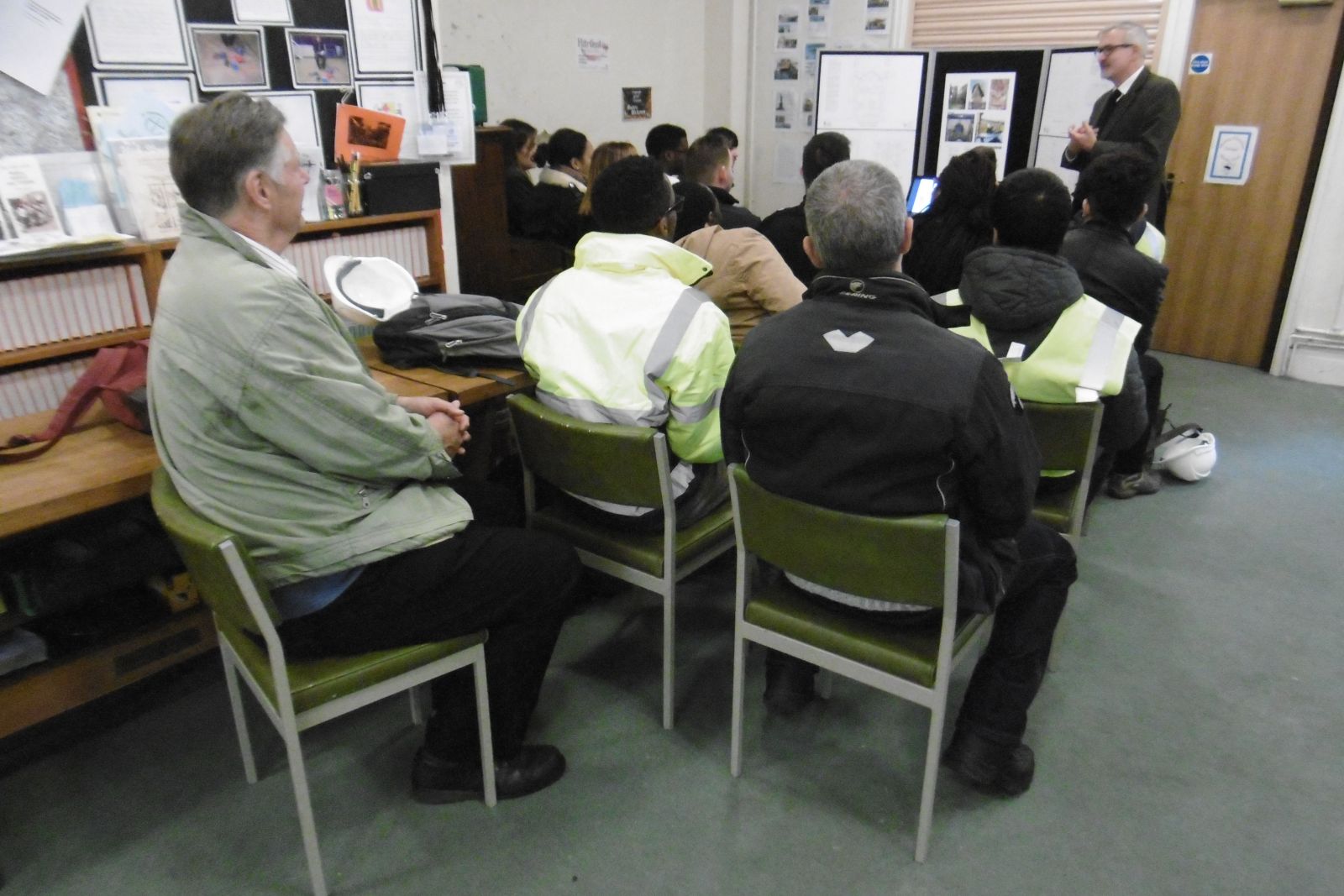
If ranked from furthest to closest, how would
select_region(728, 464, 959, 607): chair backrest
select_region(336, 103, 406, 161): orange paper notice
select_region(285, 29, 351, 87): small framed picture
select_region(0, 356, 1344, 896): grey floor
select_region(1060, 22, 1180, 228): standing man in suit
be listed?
select_region(1060, 22, 1180, 228): standing man in suit, select_region(336, 103, 406, 161): orange paper notice, select_region(285, 29, 351, 87): small framed picture, select_region(0, 356, 1344, 896): grey floor, select_region(728, 464, 959, 607): chair backrest

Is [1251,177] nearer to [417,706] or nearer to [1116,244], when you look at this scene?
[1116,244]

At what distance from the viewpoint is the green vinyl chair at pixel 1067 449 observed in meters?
2.02

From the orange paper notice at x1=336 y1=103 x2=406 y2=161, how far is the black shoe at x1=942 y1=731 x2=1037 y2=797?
2.35 metres

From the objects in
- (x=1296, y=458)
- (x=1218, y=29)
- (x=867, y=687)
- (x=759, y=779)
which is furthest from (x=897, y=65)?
(x=759, y=779)

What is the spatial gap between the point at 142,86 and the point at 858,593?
2.13m

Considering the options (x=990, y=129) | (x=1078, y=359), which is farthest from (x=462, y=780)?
(x=990, y=129)

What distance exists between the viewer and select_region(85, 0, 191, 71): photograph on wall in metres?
2.17

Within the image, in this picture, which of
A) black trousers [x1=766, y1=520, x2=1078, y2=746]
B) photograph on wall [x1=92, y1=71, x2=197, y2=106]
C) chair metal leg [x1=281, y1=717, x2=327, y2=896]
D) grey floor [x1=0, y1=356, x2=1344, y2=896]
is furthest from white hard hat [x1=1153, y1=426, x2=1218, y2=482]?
photograph on wall [x1=92, y1=71, x2=197, y2=106]

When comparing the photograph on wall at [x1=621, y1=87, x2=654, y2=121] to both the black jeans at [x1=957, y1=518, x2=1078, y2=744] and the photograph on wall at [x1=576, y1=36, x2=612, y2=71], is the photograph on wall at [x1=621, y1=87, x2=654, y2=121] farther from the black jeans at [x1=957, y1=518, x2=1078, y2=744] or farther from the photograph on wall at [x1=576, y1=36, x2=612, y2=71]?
the black jeans at [x1=957, y1=518, x2=1078, y2=744]

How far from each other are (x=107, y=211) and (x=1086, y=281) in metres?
2.59

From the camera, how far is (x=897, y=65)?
500cm

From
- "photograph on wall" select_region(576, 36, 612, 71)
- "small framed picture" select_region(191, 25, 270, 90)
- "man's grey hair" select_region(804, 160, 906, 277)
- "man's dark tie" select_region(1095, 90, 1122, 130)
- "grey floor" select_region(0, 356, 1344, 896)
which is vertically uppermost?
"photograph on wall" select_region(576, 36, 612, 71)

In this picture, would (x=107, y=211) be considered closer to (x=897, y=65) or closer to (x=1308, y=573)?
(x=1308, y=573)

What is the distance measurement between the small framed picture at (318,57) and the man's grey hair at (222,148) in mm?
1299
